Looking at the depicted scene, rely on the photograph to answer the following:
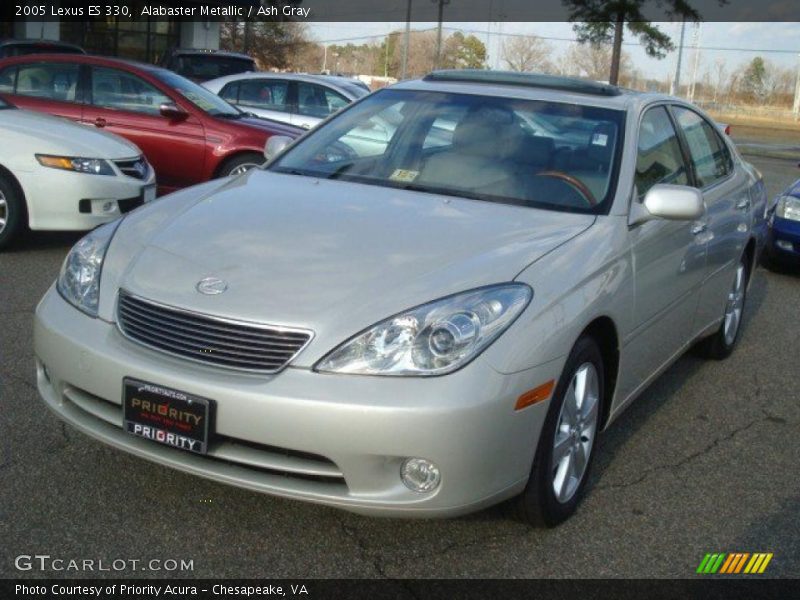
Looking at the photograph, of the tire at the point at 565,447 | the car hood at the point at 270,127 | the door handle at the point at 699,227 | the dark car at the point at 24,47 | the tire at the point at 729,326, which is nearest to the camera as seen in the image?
the tire at the point at 565,447

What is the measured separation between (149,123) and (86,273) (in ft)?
20.7

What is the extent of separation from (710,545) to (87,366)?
2.21 m

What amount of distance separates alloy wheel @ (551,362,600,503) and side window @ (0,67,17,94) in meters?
7.70

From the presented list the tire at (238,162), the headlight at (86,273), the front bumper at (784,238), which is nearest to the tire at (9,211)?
the tire at (238,162)

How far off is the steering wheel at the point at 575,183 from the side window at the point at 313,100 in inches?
361

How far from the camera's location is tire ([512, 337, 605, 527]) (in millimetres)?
3311

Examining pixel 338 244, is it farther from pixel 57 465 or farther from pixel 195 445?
pixel 57 465

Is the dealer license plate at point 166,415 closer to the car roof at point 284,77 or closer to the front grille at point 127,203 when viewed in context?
the front grille at point 127,203

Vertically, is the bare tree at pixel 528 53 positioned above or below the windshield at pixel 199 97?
above

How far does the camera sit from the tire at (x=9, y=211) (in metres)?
7.32

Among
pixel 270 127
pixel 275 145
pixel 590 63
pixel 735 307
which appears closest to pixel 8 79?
pixel 270 127

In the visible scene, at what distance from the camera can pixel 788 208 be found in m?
9.02

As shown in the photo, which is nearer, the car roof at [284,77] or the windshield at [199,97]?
the windshield at [199,97]
